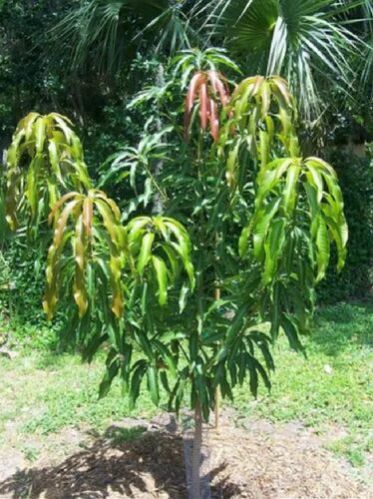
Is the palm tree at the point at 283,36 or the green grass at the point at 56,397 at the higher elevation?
the palm tree at the point at 283,36

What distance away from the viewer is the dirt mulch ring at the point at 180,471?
3227 millimetres

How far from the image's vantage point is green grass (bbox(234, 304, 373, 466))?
395 centimetres

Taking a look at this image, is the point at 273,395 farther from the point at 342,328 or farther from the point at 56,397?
the point at 342,328

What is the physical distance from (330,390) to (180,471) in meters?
1.42

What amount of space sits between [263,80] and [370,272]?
5.15m

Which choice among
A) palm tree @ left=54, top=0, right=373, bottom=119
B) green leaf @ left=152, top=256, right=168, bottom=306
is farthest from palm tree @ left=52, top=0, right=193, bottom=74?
green leaf @ left=152, top=256, right=168, bottom=306

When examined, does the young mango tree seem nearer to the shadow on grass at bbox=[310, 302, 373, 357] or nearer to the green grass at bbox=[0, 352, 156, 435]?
the green grass at bbox=[0, 352, 156, 435]

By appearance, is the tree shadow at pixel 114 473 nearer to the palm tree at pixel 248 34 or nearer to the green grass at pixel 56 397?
the green grass at pixel 56 397

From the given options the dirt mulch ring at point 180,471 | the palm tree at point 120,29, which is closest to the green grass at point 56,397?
the dirt mulch ring at point 180,471

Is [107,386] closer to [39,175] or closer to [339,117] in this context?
[39,175]

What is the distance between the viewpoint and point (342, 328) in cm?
572

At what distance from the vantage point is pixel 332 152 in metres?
7.02

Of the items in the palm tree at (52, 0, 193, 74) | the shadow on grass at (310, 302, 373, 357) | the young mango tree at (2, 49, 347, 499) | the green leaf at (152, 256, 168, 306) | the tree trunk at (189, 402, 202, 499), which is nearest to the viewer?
the young mango tree at (2, 49, 347, 499)

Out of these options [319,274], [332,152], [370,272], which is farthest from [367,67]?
[319,274]
